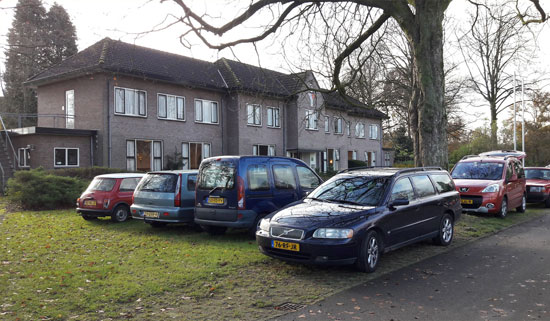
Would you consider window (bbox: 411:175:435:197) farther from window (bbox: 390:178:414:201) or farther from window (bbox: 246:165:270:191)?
window (bbox: 246:165:270:191)

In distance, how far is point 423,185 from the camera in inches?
355

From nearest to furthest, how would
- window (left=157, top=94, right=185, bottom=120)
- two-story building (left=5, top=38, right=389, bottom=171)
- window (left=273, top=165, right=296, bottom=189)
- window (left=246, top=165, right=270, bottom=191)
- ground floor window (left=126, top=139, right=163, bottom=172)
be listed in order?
window (left=246, top=165, right=270, bottom=191) → window (left=273, top=165, right=296, bottom=189) → two-story building (left=5, top=38, right=389, bottom=171) → ground floor window (left=126, top=139, right=163, bottom=172) → window (left=157, top=94, right=185, bottom=120)

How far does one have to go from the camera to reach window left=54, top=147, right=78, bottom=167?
22022mm

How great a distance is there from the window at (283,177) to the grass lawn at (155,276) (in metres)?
1.53

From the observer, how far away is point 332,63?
44.4ft

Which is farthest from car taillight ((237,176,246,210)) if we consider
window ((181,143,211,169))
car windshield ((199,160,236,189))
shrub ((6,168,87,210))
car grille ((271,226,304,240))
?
window ((181,143,211,169))

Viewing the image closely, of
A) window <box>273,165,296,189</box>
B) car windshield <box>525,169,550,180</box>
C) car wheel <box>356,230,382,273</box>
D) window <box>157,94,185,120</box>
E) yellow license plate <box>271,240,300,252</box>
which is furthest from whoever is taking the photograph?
window <box>157,94,185,120</box>

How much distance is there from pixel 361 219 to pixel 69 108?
22376 millimetres

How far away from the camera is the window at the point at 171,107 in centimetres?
2566

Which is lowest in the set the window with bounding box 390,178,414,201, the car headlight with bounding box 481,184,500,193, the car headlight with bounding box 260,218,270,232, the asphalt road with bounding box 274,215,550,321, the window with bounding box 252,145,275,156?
the asphalt road with bounding box 274,215,550,321

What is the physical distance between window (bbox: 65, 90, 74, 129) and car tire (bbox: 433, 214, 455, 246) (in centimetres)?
2137

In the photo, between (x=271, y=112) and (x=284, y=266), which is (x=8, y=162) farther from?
(x=284, y=266)

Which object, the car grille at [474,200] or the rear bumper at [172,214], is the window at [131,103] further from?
the car grille at [474,200]

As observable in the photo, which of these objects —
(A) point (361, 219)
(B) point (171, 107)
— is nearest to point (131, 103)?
(B) point (171, 107)
